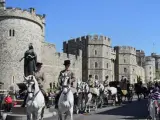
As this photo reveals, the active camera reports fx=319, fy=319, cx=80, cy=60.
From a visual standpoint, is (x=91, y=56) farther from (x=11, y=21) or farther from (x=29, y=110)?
(x=29, y=110)

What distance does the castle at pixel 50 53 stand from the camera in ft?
105

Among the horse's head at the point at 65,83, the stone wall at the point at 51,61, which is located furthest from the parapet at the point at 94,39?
the horse's head at the point at 65,83

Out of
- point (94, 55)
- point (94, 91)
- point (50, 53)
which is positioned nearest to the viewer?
point (94, 91)

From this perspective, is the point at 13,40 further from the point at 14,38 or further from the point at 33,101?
the point at 33,101

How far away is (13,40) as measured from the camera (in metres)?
32.3

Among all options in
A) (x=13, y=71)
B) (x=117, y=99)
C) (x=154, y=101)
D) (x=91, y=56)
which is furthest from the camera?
(x=91, y=56)

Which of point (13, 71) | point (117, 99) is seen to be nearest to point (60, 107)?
point (117, 99)

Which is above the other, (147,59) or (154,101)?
(147,59)

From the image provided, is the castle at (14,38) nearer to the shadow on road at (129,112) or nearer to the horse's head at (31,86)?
the shadow on road at (129,112)

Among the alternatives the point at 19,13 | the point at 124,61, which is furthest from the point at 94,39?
the point at 19,13

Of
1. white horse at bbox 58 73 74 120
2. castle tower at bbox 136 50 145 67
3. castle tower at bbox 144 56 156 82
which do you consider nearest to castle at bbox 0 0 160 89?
castle tower at bbox 144 56 156 82

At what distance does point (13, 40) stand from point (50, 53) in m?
11.0

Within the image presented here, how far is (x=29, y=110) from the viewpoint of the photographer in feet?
29.0

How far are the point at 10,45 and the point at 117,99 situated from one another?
15150 mm
